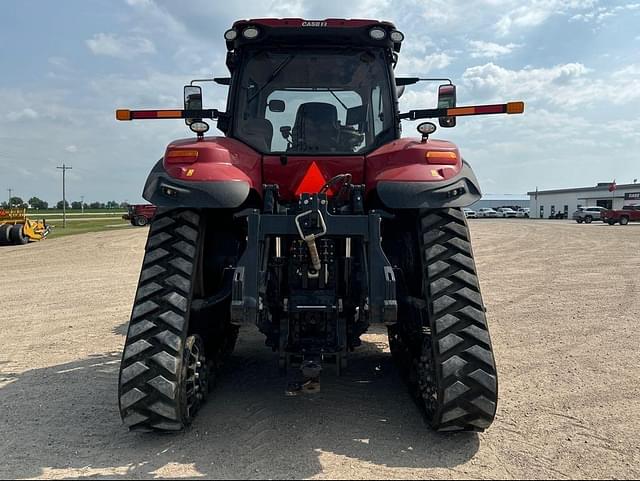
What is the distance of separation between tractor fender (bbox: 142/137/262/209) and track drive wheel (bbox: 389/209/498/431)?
51.0 inches

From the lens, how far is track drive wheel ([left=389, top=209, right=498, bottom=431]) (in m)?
3.17

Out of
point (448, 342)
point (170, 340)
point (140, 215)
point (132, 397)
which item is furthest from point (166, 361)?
point (140, 215)

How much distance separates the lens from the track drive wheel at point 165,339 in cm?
321

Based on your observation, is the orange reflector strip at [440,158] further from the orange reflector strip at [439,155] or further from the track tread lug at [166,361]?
the track tread lug at [166,361]

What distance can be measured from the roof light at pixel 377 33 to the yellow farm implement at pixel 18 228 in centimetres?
2196

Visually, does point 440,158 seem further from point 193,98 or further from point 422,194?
point 193,98

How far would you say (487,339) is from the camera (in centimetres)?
327

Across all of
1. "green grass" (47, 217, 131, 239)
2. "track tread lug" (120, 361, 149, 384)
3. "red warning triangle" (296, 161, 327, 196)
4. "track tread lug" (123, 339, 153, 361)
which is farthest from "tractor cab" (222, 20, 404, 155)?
"green grass" (47, 217, 131, 239)

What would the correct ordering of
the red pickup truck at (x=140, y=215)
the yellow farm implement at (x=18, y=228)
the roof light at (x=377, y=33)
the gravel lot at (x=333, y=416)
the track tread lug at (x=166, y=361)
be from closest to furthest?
the gravel lot at (x=333, y=416) < the track tread lug at (x=166, y=361) < the roof light at (x=377, y=33) < the yellow farm implement at (x=18, y=228) < the red pickup truck at (x=140, y=215)

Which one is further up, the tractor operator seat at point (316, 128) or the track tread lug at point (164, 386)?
the tractor operator seat at point (316, 128)

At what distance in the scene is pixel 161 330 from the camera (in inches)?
131

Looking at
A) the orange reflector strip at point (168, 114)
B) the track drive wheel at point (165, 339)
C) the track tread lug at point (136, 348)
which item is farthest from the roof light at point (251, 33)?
the track tread lug at point (136, 348)

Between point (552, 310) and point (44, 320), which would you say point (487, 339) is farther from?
point (44, 320)

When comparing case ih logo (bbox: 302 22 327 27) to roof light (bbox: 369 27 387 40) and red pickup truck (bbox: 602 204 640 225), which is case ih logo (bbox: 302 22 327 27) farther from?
red pickup truck (bbox: 602 204 640 225)
